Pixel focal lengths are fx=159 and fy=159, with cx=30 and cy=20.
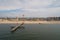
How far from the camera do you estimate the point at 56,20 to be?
19912 centimetres

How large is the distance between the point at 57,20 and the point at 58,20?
1431 millimetres

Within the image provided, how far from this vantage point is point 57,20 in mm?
198750

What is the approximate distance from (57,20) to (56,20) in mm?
1246

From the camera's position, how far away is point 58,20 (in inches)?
7844

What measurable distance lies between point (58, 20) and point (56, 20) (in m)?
2.53
